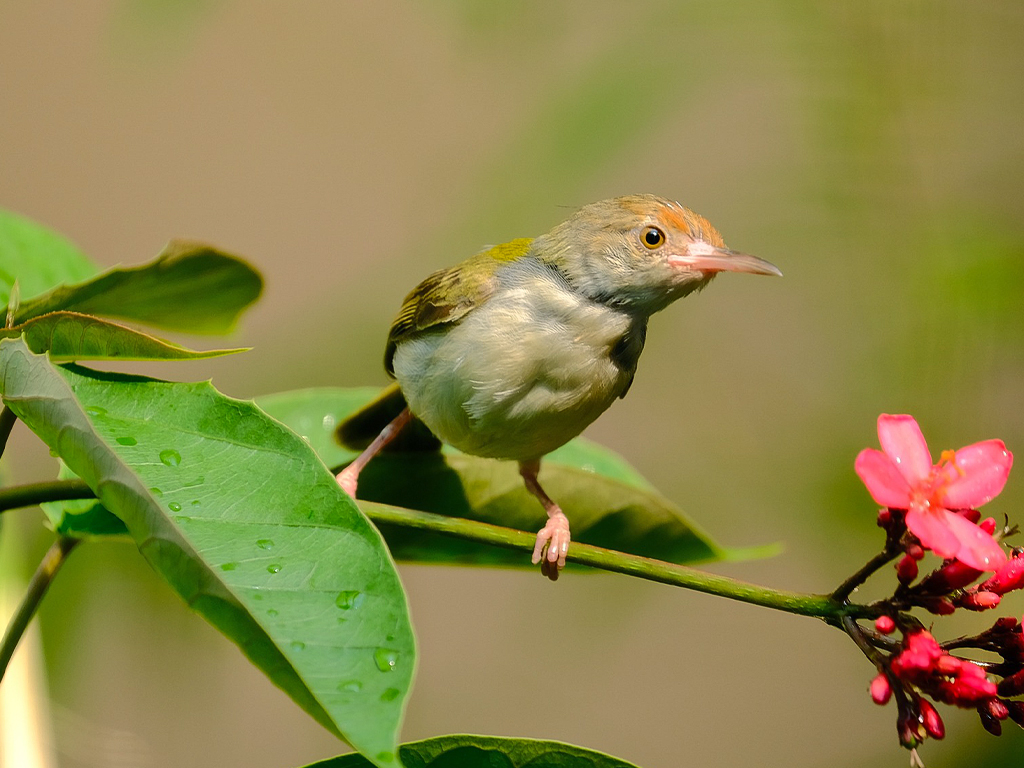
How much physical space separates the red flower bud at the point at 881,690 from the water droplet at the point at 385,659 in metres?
0.66

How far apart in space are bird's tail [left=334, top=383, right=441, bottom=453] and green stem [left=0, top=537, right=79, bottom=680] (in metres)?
0.95

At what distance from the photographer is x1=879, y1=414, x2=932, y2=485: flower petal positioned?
1.25 meters

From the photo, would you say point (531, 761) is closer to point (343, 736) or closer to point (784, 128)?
point (343, 736)

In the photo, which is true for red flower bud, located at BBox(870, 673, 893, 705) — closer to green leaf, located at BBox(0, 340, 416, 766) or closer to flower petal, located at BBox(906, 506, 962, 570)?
flower petal, located at BBox(906, 506, 962, 570)

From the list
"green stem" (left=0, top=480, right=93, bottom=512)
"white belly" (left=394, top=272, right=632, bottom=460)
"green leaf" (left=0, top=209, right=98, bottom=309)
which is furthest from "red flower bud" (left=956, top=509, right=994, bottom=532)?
"green leaf" (left=0, top=209, right=98, bottom=309)

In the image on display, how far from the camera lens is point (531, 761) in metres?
1.27

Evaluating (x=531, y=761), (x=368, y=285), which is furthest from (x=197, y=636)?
(x=531, y=761)

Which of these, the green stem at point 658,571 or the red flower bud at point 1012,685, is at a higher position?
the green stem at point 658,571

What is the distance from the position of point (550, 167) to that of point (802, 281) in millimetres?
1929

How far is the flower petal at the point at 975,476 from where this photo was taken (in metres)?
1.26

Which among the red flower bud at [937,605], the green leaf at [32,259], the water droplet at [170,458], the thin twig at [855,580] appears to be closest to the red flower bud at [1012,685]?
the red flower bud at [937,605]

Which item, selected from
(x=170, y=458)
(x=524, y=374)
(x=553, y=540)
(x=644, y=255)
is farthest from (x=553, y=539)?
(x=170, y=458)

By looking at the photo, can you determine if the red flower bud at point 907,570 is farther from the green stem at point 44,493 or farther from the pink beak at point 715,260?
the green stem at point 44,493

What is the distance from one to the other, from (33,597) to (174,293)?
53 centimetres
